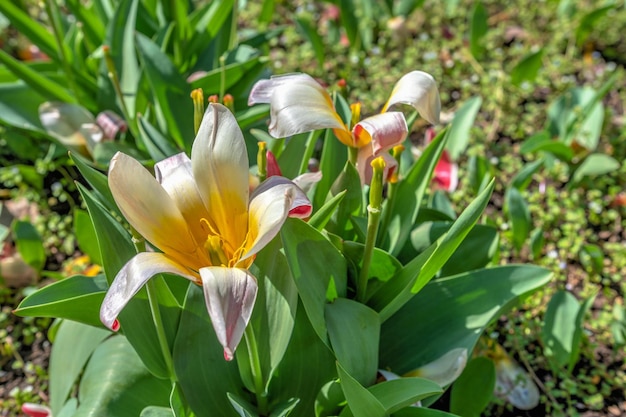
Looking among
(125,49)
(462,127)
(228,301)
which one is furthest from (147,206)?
(462,127)

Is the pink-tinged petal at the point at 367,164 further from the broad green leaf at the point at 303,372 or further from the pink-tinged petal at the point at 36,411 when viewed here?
the pink-tinged petal at the point at 36,411

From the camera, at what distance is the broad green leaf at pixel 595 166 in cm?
217

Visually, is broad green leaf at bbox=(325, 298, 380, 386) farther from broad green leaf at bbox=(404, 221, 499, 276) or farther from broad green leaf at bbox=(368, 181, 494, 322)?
broad green leaf at bbox=(404, 221, 499, 276)

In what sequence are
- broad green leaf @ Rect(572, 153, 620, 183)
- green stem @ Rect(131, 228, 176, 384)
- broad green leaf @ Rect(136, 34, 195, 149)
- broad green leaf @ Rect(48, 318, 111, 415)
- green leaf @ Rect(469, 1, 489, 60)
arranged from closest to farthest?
green stem @ Rect(131, 228, 176, 384) < broad green leaf @ Rect(48, 318, 111, 415) < broad green leaf @ Rect(136, 34, 195, 149) < broad green leaf @ Rect(572, 153, 620, 183) < green leaf @ Rect(469, 1, 489, 60)

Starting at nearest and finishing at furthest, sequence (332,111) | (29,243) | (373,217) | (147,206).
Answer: (147,206) < (373,217) < (332,111) < (29,243)

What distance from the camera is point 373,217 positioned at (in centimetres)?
108

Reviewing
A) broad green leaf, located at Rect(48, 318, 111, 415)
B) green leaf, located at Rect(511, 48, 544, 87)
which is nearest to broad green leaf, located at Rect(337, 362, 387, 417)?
broad green leaf, located at Rect(48, 318, 111, 415)

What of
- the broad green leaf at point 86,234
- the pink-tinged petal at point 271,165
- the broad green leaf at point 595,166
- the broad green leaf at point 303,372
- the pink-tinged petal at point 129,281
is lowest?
the broad green leaf at point 595,166

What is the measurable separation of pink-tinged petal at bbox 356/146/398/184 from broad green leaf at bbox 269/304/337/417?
323mm

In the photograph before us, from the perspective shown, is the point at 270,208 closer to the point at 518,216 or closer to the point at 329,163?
the point at 329,163

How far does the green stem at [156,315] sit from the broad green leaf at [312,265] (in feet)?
0.75

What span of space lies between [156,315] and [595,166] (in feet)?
5.33

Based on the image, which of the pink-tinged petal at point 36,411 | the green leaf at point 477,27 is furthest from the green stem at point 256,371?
the green leaf at point 477,27

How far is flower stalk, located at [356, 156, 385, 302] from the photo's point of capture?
3.22 feet
